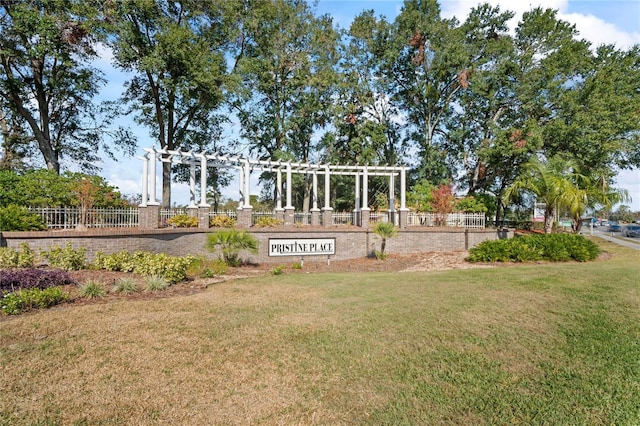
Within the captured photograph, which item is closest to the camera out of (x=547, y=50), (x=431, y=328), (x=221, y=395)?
(x=221, y=395)

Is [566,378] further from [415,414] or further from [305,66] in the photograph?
[305,66]

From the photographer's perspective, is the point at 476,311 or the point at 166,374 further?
the point at 476,311

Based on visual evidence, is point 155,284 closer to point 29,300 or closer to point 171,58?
point 29,300

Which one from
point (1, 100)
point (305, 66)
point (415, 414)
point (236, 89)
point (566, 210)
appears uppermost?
point (305, 66)

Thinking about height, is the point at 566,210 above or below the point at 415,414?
above

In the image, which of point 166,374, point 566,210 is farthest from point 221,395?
point 566,210

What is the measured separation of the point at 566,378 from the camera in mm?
3393

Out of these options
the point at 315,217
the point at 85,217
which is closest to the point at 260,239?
the point at 315,217

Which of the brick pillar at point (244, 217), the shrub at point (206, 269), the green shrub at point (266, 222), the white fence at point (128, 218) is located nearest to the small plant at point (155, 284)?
the shrub at point (206, 269)

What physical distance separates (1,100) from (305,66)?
17.1 metres

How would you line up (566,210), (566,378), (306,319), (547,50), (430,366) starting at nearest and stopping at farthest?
1. (566,378)
2. (430,366)
3. (306,319)
4. (566,210)
5. (547,50)

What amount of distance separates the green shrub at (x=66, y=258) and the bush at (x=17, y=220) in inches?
71.5

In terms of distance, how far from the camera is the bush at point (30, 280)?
237 inches

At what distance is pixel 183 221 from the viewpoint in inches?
542
